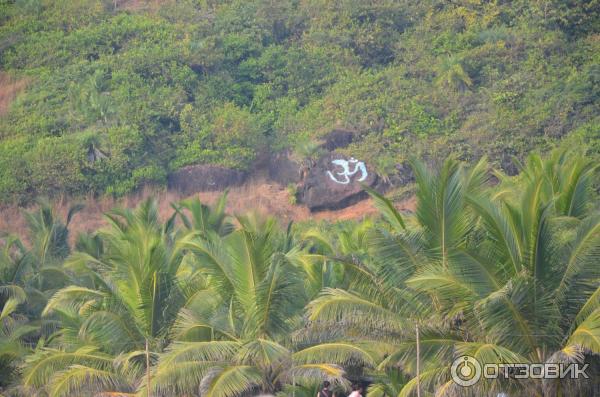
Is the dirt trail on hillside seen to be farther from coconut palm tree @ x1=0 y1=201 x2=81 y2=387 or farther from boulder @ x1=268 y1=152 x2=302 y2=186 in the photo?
coconut palm tree @ x1=0 y1=201 x2=81 y2=387

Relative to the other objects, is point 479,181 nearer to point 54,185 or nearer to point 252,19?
point 54,185

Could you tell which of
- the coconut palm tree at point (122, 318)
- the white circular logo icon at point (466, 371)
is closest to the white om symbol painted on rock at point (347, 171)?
the coconut palm tree at point (122, 318)

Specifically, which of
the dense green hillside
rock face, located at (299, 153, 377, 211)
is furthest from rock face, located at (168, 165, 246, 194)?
rock face, located at (299, 153, 377, 211)

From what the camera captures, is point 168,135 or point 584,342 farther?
point 168,135

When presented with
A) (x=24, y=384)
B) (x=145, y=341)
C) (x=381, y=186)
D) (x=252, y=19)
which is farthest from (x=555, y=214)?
(x=252, y=19)

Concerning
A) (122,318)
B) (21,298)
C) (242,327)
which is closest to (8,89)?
(21,298)

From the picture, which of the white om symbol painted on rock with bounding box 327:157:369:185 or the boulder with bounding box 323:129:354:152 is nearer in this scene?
the white om symbol painted on rock with bounding box 327:157:369:185
